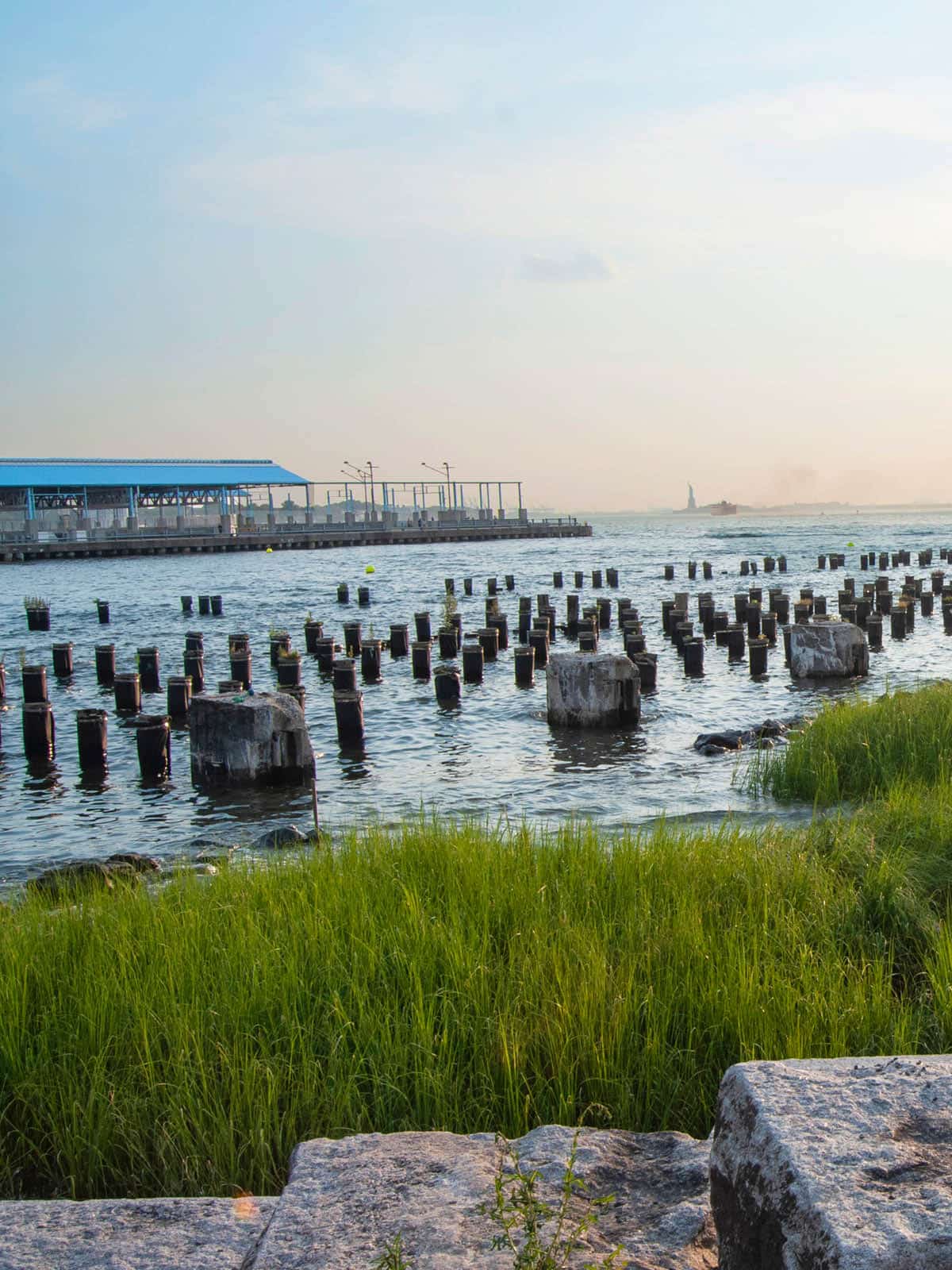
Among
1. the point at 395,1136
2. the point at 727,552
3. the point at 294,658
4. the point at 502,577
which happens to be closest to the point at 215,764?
the point at 294,658

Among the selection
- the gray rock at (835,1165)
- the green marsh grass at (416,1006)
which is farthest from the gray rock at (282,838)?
the gray rock at (835,1165)

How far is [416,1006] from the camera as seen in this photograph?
15.1ft

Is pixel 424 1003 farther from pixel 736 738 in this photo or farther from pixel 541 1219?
pixel 736 738

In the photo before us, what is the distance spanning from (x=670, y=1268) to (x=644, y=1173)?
1.60 ft

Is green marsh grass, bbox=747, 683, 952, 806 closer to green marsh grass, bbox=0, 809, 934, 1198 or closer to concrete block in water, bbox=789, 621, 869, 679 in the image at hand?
green marsh grass, bbox=0, 809, 934, 1198

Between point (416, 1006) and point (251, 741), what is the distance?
837 cm

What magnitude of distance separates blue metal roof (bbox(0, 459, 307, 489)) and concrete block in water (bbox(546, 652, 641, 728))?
67669mm

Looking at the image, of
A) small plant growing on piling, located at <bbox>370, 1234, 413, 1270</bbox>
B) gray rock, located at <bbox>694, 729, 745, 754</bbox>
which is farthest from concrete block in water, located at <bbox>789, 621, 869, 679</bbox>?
small plant growing on piling, located at <bbox>370, 1234, 413, 1270</bbox>

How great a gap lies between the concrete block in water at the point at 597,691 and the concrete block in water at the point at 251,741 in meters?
4.06

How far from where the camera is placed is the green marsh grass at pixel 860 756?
10.0 meters

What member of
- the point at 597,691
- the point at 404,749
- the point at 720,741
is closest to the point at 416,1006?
the point at 720,741

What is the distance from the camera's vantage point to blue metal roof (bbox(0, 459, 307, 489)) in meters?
77.7

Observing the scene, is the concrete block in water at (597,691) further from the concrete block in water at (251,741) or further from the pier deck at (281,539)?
the pier deck at (281,539)

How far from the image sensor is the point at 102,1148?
4.06 meters
